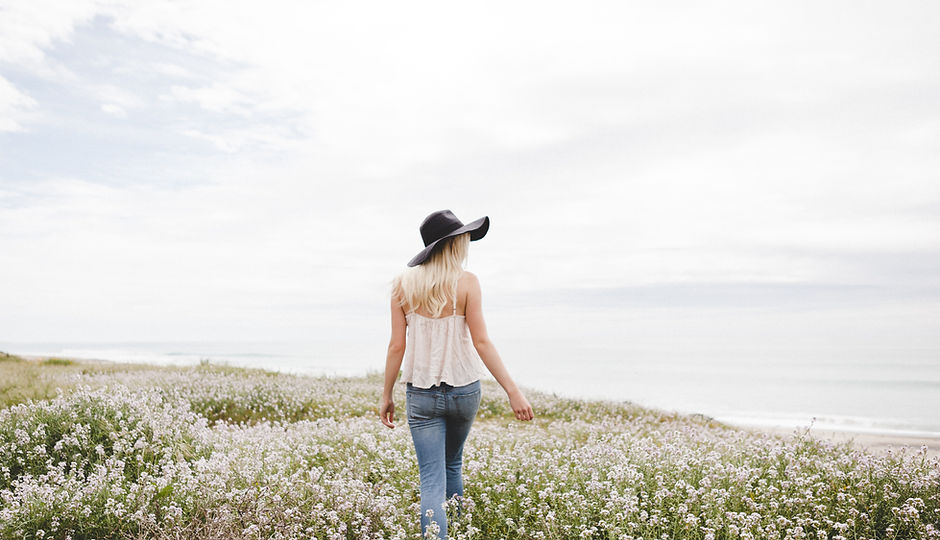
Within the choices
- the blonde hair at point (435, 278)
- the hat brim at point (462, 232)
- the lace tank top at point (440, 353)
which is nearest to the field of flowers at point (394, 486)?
the lace tank top at point (440, 353)

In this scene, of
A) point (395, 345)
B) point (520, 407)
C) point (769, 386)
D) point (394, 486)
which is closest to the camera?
point (520, 407)

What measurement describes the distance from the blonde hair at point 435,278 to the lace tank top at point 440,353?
3.6 inches

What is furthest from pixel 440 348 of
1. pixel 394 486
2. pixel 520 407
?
pixel 394 486

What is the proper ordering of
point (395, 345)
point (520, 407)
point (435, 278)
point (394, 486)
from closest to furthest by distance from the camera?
1. point (520, 407)
2. point (435, 278)
3. point (395, 345)
4. point (394, 486)

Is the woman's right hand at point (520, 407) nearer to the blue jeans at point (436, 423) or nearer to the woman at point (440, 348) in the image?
the woman at point (440, 348)

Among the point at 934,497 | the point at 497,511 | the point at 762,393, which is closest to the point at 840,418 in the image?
the point at 762,393

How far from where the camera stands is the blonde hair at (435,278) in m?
4.63

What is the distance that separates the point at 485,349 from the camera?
459 cm

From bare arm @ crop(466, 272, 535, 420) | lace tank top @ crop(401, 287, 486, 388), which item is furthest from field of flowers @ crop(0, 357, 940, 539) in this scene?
lace tank top @ crop(401, 287, 486, 388)

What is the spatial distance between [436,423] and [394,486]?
1.86m

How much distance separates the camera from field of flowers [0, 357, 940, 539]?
184 inches

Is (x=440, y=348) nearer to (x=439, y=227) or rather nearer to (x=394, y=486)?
(x=439, y=227)

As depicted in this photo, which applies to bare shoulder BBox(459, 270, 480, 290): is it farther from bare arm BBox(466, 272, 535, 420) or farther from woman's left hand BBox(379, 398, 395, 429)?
woman's left hand BBox(379, 398, 395, 429)

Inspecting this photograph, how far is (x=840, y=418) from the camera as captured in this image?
73.2 feet
